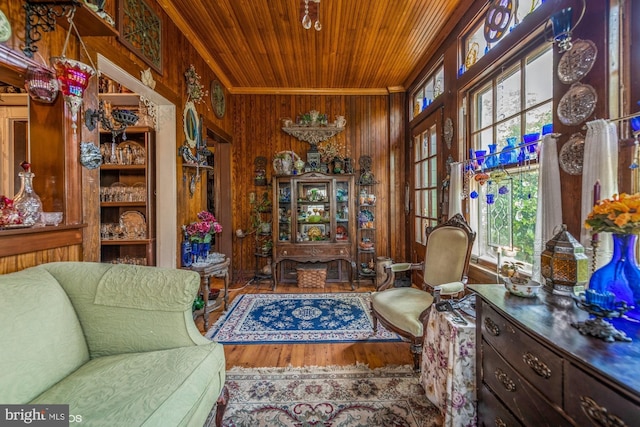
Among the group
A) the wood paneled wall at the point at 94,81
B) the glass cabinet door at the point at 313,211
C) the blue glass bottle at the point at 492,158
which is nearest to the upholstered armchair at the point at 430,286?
the blue glass bottle at the point at 492,158

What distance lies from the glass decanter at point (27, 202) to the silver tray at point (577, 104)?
2.93 meters

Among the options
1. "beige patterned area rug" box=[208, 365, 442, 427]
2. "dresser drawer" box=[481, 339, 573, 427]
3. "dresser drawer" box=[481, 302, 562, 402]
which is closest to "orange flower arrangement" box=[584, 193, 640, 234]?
"dresser drawer" box=[481, 302, 562, 402]

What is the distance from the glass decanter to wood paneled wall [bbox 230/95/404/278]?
9.26 ft

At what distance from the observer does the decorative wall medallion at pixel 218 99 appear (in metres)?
3.44

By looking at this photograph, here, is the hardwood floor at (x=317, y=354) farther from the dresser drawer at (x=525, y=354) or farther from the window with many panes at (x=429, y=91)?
the window with many panes at (x=429, y=91)

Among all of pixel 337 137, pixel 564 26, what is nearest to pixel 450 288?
pixel 564 26

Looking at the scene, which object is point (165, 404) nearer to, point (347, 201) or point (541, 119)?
point (541, 119)

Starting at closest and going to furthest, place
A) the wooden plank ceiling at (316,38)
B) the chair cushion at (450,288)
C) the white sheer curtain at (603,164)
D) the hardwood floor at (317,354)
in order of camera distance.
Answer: the white sheer curtain at (603,164) < the chair cushion at (450,288) < the hardwood floor at (317,354) < the wooden plank ceiling at (316,38)

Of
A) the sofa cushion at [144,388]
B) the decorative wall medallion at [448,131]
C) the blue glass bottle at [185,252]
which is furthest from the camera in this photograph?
the decorative wall medallion at [448,131]

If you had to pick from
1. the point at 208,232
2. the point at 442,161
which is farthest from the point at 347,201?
the point at 208,232

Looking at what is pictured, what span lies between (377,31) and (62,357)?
3499 mm

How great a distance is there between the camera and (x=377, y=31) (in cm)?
275

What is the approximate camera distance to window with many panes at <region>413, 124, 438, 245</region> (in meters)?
3.32

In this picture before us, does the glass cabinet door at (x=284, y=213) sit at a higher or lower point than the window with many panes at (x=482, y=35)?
lower
